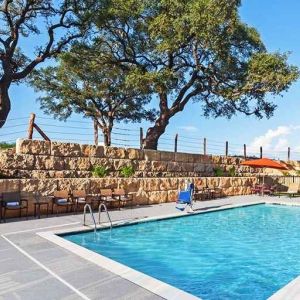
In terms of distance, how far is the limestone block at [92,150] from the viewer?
589 inches

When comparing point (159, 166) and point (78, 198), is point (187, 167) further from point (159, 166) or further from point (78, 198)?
point (78, 198)

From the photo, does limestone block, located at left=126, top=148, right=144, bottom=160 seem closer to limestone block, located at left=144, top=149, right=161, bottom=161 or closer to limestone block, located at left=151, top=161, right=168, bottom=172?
limestone block, located at left=144, top=149, right=161, bottom=161

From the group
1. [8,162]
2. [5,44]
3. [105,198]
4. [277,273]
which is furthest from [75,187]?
[5,44]

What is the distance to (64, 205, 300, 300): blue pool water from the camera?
6.81m

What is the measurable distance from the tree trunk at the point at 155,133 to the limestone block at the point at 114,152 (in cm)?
522

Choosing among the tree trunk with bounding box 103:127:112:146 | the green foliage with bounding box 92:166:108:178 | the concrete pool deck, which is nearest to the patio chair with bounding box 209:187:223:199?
the green foliage with bounding box 92:166:108:178

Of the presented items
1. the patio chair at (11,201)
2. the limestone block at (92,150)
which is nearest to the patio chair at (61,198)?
the patio chair at (11,201)

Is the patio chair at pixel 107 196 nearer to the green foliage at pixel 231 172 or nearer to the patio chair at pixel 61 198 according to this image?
the patio chair at pixel 61 198

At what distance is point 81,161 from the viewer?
48.6 ft

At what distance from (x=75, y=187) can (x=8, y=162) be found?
2.48 meters

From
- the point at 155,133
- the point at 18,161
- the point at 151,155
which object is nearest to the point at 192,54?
the point at 155,133

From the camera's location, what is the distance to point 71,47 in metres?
21.0

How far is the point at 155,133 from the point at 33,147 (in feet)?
32.1

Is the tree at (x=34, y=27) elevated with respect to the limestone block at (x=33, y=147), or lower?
elevated
